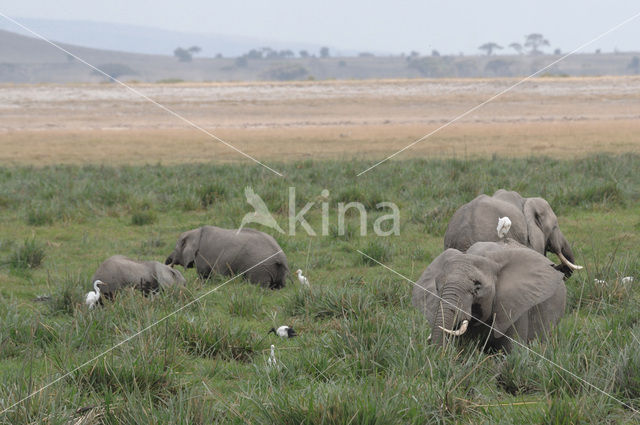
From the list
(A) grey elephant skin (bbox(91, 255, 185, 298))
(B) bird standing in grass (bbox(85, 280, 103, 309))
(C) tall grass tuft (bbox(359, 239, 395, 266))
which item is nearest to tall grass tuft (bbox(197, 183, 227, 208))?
(C) tall grass tuft (bbox(359, 239, 395, 266))

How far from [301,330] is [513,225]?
8.43 ft

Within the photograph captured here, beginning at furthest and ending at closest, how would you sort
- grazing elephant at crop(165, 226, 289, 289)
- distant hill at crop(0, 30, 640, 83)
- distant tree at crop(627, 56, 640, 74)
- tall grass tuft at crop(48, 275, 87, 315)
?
distant hill at crop(0, 30, 640, 83), distant tree at crop(627, 56, 640, 74), grazing elephant at crop(165, 226, 289, 289), tall grass tuft at crop(48, 275, 87, 315)

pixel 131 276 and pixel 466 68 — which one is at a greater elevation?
pixel 131 276

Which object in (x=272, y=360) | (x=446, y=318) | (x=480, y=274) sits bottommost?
(x=272, y=360)

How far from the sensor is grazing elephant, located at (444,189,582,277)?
7758 millimetres

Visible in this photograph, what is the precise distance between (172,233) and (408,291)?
4783 millimetres

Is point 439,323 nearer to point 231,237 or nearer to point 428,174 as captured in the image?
point 231,237

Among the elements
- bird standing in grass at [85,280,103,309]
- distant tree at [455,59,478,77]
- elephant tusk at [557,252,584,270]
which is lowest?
distant tree at [455,59,478,77]

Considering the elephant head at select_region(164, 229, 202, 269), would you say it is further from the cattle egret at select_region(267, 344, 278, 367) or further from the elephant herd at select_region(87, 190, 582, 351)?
the cattle egret at select_region(267, 344, 278, 367)

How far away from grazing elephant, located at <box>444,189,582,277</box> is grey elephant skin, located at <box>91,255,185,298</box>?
2756mm

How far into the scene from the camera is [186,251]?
8750 millimetres

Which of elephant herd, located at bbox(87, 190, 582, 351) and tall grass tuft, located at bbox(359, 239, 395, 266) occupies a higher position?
elephant herd, located at bbox(87, 190, 582, 351)

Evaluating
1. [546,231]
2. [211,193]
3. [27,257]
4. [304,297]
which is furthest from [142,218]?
[546,231]

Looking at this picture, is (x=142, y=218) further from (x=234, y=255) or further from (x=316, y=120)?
(x=316, y=120)
